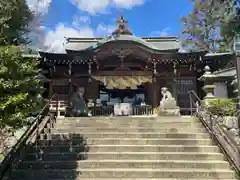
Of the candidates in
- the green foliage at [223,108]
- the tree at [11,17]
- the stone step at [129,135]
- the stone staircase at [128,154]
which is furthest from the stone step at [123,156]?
the tree at [11,17]

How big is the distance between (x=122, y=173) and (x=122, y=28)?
1099cm

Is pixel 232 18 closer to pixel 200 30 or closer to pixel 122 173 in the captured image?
pixel 122 173

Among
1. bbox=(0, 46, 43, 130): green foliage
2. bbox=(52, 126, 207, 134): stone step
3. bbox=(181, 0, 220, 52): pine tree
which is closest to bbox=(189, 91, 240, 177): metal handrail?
bbox=(52, 126, 207, 134): stone step

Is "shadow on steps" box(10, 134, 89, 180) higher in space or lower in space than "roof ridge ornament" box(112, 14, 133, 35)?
lower

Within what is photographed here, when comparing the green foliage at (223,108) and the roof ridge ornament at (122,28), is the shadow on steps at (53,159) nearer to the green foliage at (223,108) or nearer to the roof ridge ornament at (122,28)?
the green foliage at (223,108)

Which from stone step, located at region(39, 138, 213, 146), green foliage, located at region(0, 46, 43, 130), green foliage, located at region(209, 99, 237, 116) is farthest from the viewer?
green foliage, located at region(209, 99, 237, 116)

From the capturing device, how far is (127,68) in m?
13.4

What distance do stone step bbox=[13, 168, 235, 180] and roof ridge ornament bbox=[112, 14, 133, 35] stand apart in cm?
1013

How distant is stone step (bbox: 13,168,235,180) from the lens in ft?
18.5

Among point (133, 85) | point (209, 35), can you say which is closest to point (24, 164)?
point (133, 85)

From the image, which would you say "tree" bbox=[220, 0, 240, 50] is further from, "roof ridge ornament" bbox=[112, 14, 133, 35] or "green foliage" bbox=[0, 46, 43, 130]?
"roof ridge ornament" bbox=[112, 14, 133, 35]

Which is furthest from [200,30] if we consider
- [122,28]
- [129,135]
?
[129,135]

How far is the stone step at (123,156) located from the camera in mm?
6297

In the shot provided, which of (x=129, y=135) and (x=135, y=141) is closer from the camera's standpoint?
(x=135, y=141)
